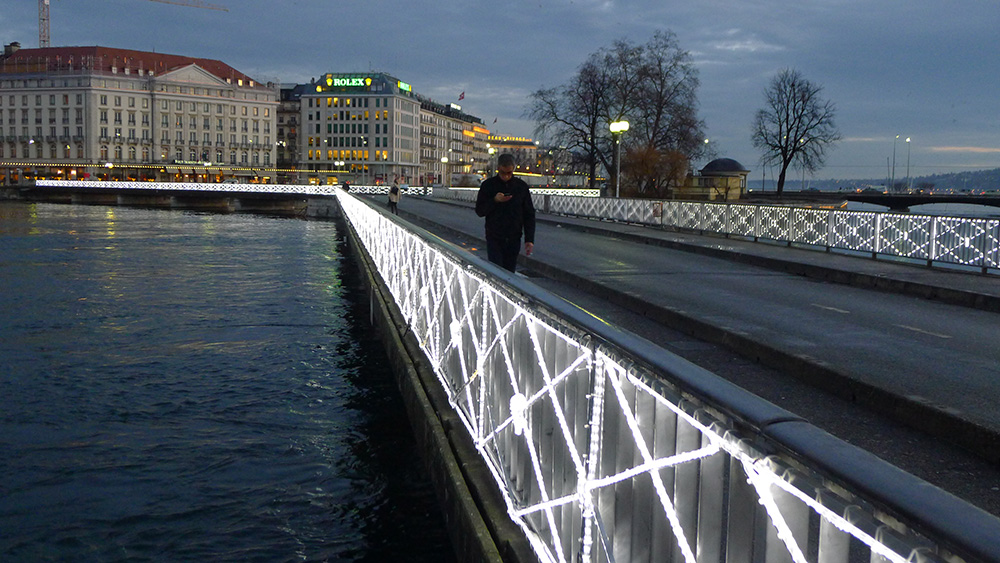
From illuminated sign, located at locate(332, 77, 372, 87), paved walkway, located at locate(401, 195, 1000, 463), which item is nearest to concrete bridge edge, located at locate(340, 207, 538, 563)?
paved walkway, located at locate(401, 195, 1000, 463)

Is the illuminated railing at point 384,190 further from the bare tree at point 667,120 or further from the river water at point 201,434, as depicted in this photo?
the river water at point 201,434

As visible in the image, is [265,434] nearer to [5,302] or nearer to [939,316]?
[939,316]

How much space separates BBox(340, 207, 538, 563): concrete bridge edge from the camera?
4762 millimetres

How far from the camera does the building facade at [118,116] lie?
14538cm

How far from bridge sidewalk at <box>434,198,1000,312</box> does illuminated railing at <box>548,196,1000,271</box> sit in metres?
0.32

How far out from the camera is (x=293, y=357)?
45.8 feet

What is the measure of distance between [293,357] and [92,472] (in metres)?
5.64

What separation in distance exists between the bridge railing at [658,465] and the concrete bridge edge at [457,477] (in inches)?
4.2

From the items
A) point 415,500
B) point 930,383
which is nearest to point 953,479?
point 930,383

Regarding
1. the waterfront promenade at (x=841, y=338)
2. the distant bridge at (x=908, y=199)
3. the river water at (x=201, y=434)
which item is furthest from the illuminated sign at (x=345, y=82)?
the river water at (x=201, y=434)

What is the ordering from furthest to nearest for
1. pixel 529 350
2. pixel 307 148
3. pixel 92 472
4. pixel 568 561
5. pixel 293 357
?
pixel 307 148 < pixel 293 357 < pixel 92 472 < pixel 529 350 < pixel 568 561

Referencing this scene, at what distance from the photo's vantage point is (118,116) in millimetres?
147750

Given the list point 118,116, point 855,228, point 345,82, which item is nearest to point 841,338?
point 855,228

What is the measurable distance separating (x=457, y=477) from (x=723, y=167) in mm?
79670
